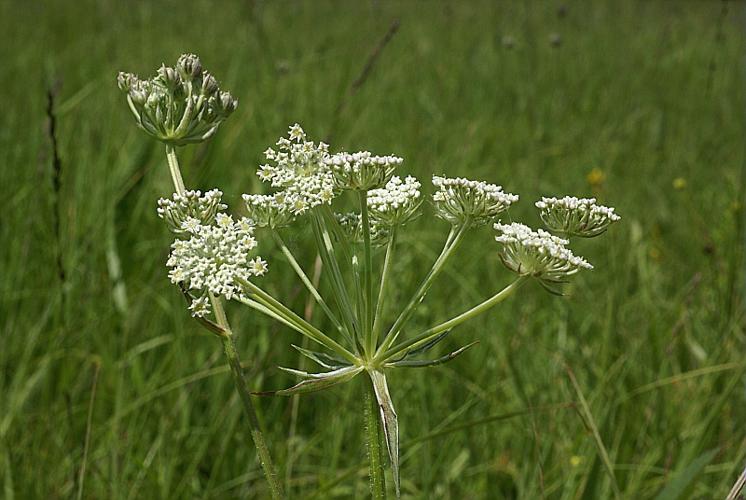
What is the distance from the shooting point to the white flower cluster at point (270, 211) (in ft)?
4.32

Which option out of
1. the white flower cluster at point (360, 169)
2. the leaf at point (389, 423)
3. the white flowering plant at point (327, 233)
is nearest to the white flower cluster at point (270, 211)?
the white flowering plant at point (327, 233)

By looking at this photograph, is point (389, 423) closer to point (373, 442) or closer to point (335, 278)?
point (373, 442)

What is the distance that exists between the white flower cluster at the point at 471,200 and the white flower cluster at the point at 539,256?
0.04 m

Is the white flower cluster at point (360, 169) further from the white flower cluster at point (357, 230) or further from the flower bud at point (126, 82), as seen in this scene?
the flower bud at point (126, 82)

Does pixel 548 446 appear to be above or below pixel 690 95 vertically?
below

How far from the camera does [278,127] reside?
4.45 meters

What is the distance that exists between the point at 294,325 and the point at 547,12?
8.10 meters

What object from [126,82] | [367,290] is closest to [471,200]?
[367,290]

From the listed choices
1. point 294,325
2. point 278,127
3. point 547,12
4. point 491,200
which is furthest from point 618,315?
point 547,12

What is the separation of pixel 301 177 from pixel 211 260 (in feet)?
0.73

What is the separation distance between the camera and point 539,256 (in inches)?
48.6

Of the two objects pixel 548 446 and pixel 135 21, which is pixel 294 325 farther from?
pixel 135 21

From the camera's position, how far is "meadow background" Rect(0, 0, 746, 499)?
2.26 meters

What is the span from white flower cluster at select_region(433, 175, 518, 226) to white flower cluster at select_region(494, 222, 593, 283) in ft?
0.14
